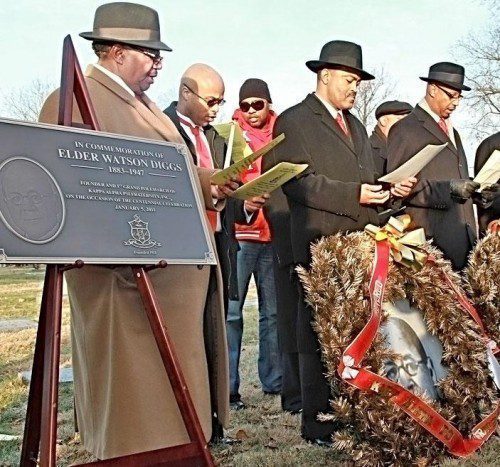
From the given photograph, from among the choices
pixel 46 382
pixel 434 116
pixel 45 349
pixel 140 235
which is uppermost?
pixel 434 116

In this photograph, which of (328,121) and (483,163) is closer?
(328,121)

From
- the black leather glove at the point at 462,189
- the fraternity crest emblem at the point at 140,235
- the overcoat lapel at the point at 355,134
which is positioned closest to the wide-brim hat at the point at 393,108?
the black leather glove at the point at 462,189

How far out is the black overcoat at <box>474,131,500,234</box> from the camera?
221 inches

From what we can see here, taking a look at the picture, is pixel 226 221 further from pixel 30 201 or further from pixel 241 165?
pixel 30 201

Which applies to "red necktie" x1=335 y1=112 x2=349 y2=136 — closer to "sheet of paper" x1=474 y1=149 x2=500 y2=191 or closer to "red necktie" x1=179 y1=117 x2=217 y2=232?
"red necktie" x1=179 y1=117 x2=217 y2=232

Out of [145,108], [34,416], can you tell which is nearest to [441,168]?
[145,108]

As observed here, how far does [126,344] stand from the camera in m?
3.09

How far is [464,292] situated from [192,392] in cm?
158

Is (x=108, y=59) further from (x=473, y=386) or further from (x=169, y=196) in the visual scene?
(x=473, y=386)

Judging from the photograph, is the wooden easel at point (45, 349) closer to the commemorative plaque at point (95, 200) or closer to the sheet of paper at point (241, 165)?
the commemorative plaque at point (95, 200)

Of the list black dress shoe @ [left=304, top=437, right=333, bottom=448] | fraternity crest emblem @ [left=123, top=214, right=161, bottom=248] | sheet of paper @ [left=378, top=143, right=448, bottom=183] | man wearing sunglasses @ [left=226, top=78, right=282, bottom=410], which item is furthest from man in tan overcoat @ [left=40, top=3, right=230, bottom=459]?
man wearing sunglasses @ [left=226, top=78, right=282, bottom=410]

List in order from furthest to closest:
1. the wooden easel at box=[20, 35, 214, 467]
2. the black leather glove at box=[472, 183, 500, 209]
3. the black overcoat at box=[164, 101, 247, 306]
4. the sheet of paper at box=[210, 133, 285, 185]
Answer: the black leather glove at box=[472, 183, 500, 209] → the black overcoat at box=[164, 101, 247, 306] → the sheet of paper at box=[210, 133, 285, 185] → the wooden easel at box=[20, 35, 214, 467]

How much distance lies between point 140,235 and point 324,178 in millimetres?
1574

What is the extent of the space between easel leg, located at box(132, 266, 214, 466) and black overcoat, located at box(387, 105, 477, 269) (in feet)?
8.16
